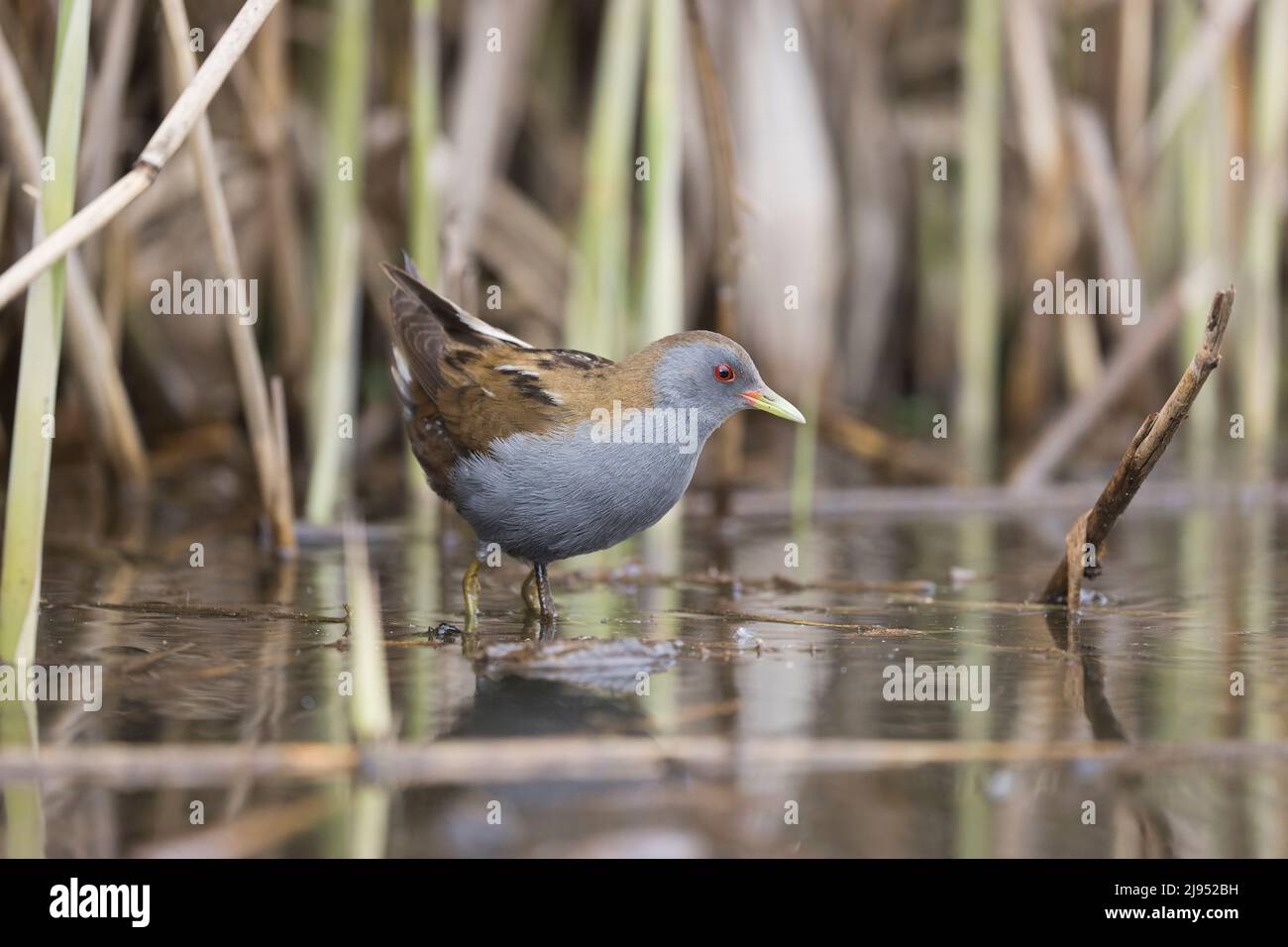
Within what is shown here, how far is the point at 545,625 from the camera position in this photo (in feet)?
12.2

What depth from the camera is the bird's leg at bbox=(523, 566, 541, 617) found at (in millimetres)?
3904

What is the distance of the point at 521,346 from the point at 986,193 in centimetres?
310

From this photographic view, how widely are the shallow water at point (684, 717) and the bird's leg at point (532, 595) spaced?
0.26 ft

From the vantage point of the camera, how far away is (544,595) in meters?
3.84

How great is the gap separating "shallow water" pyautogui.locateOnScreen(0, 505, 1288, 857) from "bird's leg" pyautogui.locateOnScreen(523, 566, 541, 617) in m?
0.08

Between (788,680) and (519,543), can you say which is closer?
(788,680)

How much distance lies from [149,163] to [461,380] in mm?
1161

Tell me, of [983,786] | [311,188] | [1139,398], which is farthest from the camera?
[1139,398]

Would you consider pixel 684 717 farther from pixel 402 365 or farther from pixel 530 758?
pixel 402 365

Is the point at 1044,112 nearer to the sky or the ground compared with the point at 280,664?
nearer to the sky

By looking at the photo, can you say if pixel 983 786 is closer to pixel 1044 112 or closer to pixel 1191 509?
pixel 1191 509

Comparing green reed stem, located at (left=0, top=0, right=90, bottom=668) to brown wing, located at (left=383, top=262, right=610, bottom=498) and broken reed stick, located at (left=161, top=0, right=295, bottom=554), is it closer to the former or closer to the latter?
broken reed stick, located at (left=161, top=0, right=295, bottom=554)
